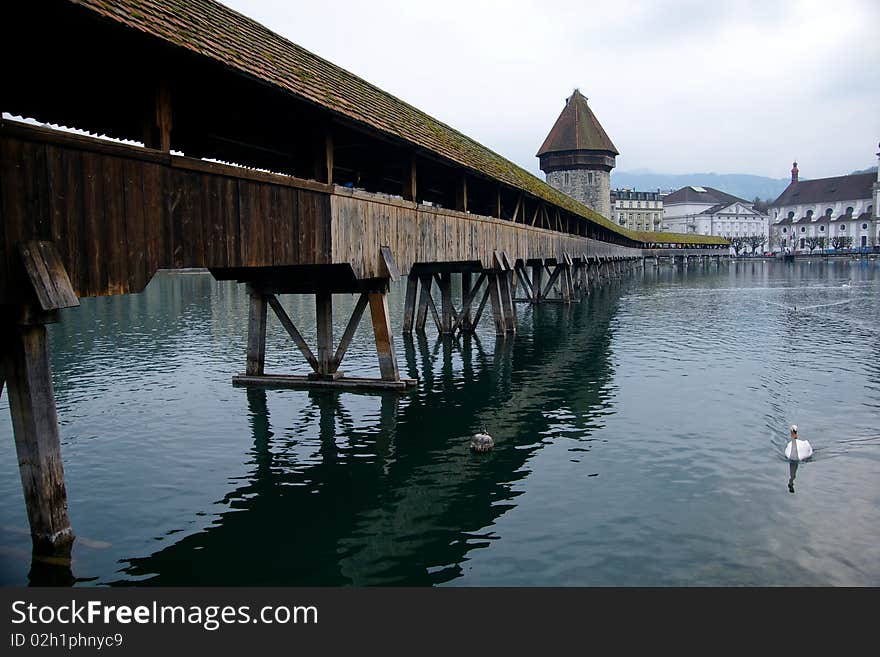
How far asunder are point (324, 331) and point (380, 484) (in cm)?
567

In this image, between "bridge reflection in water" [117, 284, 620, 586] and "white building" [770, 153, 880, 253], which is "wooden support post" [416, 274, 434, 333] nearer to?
"bridge reflection in water" [117, 284, 620, 586]

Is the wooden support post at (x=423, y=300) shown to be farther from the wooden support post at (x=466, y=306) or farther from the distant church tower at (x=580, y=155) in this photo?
the distant church tower at (x=580, y=155)

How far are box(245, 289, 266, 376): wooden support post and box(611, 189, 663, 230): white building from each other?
11609cm

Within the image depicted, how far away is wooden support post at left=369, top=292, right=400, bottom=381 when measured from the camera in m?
13.0

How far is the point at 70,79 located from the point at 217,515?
562cm

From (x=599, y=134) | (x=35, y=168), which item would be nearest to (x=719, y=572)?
(x=35, y=168)

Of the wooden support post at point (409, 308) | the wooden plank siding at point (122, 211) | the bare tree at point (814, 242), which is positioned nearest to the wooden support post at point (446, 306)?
the wooden support post at point (409, 308)

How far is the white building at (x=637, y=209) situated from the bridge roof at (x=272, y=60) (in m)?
115

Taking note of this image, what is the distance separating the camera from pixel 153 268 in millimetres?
6965

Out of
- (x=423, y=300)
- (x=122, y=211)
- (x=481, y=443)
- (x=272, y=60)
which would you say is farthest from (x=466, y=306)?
(x=122, y=211)

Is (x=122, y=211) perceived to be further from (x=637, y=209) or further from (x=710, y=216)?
(x=710, y=216)
